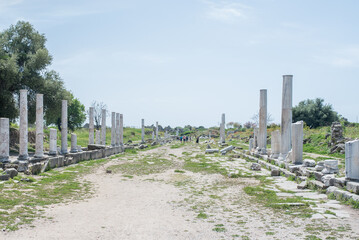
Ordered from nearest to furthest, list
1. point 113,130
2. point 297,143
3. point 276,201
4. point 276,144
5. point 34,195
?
point 276,201 → point 34,195 → point 297,143 → point 276,144 → point 113,130

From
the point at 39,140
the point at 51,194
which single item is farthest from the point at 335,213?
the point at 39,140

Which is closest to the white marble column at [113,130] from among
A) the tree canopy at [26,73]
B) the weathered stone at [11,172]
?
the tree canopy at [26,73]

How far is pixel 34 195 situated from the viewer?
1033cm

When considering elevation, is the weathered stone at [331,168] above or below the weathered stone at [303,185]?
above

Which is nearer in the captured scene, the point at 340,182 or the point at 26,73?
the point at 340,182

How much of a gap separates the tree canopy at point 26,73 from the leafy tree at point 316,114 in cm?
3252

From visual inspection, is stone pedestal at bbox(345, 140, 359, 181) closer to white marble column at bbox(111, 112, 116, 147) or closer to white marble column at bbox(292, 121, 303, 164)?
white marble column at bbox(292, 121, 303, 164)

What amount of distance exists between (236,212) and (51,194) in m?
5.60

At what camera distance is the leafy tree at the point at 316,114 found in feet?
160

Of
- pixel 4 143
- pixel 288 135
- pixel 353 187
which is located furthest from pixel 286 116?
pixel 4 143

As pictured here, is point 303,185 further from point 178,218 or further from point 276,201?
point 178,218

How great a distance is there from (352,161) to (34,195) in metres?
9.07

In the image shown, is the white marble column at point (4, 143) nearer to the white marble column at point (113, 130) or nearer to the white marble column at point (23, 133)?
the white marble column at point (23, 133)

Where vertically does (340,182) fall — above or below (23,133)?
below
